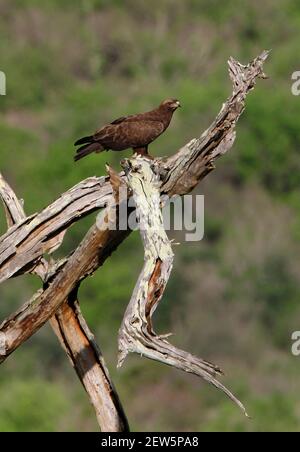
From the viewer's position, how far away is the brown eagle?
10.2m

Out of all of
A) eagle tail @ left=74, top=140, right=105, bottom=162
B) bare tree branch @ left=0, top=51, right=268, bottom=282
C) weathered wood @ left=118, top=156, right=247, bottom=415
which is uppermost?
eagle tail @ left=74, top=140, right=105, bottom=162

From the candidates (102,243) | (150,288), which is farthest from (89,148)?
(150,288)

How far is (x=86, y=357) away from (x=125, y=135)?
1265 millimetres

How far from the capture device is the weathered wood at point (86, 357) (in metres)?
9.95

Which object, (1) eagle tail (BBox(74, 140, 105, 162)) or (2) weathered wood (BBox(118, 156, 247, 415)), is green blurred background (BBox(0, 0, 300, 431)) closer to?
(1) eagle tail (BBox(74, 140, 105, 162))

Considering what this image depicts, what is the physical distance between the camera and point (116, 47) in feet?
188

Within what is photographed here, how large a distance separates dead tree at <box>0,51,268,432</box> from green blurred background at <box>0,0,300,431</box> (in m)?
14.8

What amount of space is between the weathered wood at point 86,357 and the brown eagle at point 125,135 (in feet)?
1.71

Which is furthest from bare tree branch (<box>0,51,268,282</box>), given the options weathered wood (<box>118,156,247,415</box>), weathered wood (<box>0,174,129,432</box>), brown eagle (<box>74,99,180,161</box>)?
brown eagle (<box>74,99,180,161</box>)

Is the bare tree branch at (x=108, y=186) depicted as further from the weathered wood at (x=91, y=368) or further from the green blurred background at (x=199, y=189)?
the green blurred background at (x=199, y=189)

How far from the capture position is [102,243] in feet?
31.3

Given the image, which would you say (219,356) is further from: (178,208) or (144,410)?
(178,208)

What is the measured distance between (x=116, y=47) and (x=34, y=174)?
678 inches

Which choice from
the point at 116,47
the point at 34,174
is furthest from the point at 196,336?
the point at 116,47
